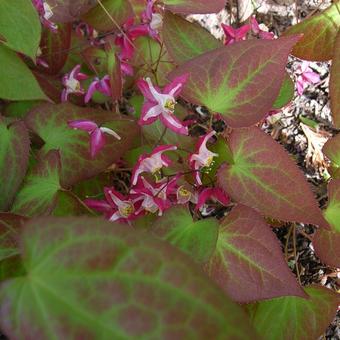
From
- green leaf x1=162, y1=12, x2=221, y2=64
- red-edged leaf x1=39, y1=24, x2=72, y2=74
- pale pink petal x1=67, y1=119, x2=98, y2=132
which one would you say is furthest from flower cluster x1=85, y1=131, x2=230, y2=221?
red-edged leaf x1=39, y1=24, x2=72, y2=74

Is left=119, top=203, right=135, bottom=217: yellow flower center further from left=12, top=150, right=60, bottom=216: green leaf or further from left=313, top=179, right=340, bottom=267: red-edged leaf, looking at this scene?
A: left=313, top=179, right=340, bottom=267: red-edged leaf

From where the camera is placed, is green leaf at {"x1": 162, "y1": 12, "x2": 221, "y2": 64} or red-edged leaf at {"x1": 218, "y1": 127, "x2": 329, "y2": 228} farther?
green leaf at {"x1": 162, "y1": 12, "x2": 221, "y2": 64}

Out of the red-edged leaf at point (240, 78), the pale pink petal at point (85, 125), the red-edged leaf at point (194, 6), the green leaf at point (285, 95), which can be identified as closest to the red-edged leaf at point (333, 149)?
the green leaf at point (285, 95)

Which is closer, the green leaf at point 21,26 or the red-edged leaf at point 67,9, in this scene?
the green leaf at point 21,26

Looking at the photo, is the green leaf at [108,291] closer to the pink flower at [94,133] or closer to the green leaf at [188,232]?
the green leaf at [188,232]

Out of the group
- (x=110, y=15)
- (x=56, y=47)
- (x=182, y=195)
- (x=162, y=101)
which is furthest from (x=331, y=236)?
(x=56, y=47)

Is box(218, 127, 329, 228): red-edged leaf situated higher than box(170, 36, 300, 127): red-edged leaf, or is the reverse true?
box(170, 36, 300, 127): red-edged leaf
